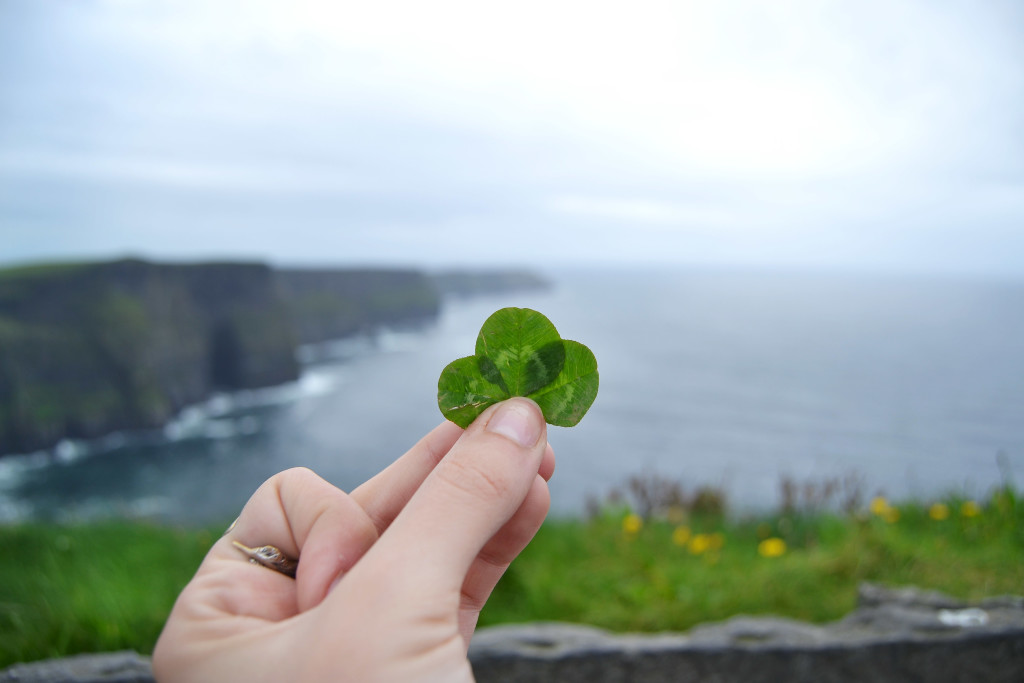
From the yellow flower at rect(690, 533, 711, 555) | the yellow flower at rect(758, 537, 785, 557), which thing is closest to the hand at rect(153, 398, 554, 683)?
the yellow flower at rect(690, 533, 711, 555)

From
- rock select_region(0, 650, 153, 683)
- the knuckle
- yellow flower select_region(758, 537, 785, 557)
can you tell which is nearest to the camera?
the knuckle

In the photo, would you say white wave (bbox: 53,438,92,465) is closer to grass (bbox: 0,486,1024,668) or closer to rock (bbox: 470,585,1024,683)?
grass (bbox: 0,486,1024,668)

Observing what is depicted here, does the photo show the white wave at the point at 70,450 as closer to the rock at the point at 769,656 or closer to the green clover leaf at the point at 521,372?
the rock at the point at 769,656

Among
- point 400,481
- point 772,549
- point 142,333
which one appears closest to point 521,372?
point 400,481

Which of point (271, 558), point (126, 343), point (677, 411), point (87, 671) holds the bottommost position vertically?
point (677, 411)

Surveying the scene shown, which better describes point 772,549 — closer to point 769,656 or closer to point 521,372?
point 769,656

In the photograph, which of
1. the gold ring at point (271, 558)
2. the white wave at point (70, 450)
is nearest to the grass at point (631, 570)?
the gold ring at point (271, 558)

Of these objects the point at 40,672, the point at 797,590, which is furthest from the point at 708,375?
the point at 40,672
